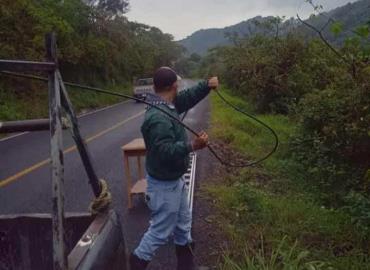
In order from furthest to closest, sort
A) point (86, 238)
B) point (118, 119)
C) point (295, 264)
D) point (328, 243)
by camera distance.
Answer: point (118, 119) < point (328, 243) < point (295, 264) < point (86, 238)

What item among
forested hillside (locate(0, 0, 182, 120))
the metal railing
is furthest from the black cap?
forested hillside (locate(0, 0, 182, 120))

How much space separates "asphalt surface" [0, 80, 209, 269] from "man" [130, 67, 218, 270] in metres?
0.50

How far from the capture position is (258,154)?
10242 mm

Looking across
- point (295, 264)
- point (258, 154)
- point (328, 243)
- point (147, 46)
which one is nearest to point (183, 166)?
point (295, 264)

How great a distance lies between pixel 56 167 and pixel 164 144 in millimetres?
1629

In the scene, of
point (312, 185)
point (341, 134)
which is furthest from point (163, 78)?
point (341, 134)

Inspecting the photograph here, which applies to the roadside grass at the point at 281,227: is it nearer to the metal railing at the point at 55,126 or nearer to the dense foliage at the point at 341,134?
the dense foliage at the point at 341,134

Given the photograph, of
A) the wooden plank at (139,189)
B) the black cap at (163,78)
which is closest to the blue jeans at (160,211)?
the black cap at (163,78)

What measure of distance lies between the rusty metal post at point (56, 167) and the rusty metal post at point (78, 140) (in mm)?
102

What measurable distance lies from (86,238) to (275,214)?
371 cm

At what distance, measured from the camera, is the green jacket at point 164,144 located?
3643 mm

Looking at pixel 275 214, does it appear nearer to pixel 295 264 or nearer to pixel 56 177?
pixel 295 264

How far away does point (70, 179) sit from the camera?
8.66 meters

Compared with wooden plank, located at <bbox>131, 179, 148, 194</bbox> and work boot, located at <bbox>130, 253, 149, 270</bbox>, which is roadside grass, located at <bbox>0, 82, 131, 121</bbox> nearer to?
wooden plank, located at <bbox>131, 179, 148, 194</bbox>
